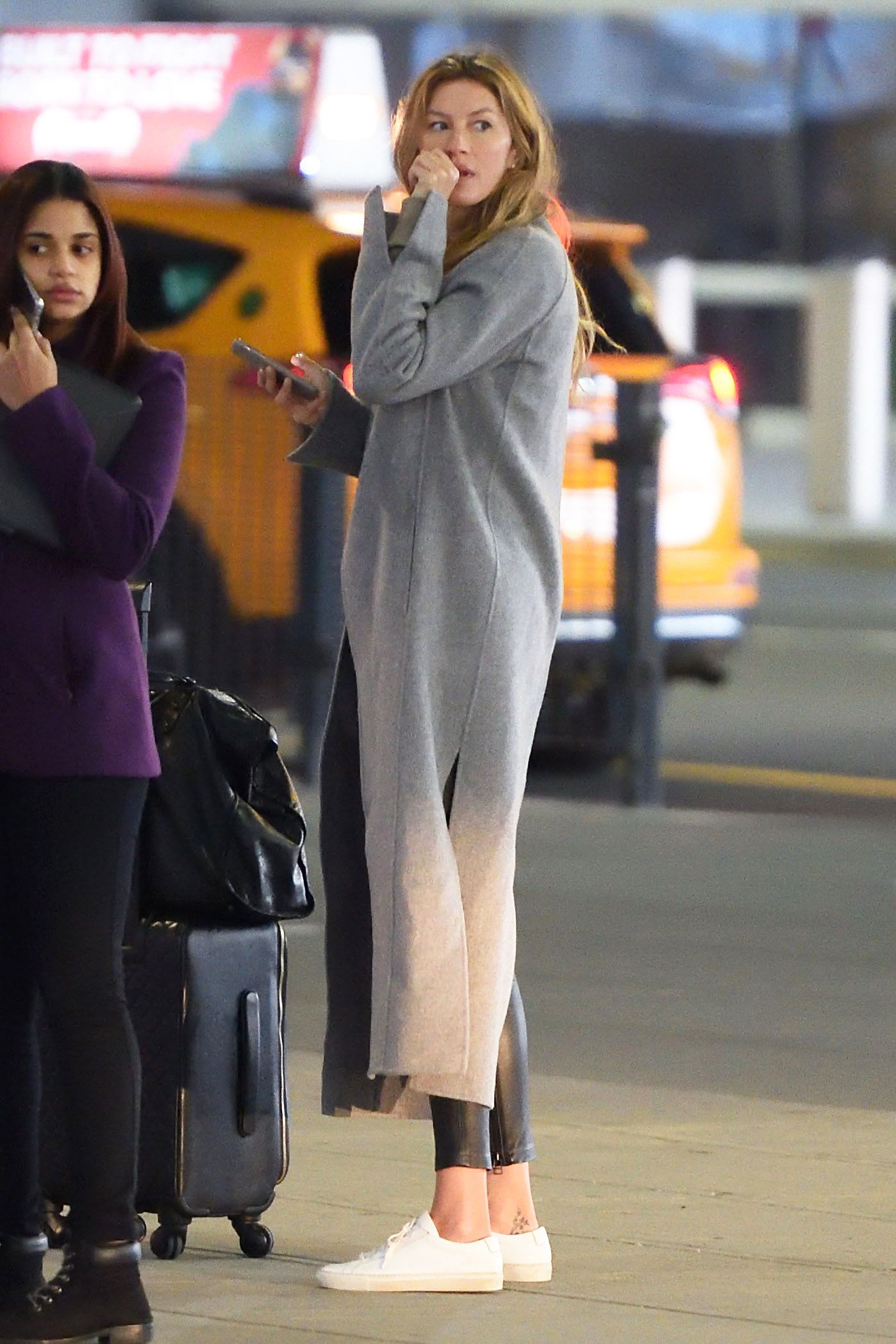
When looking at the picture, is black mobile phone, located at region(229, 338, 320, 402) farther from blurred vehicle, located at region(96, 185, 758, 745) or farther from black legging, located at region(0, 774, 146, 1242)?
blurred vehicle, located at region(96, 185, 758, 745)

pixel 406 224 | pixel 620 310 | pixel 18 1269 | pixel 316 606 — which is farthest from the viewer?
pixel 620 310

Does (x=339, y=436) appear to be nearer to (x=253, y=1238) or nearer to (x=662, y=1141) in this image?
(x=253, y=1238)

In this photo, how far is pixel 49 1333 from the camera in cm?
418

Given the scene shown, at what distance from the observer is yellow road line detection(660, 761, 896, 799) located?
10844 mm

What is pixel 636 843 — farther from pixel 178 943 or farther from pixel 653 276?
pixel 653 276

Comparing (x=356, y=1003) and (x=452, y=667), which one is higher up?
(x=452, y=667)

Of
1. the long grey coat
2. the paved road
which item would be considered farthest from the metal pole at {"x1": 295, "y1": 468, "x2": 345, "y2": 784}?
the long grey coat

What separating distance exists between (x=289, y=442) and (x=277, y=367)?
18.5 feet

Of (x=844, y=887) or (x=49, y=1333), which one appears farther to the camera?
(x=844, y=887)

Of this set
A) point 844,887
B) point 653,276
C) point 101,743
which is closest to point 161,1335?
point 101,743

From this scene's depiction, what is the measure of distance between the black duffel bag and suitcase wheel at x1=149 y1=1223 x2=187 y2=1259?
1.67 feet

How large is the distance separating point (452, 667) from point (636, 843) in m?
5.02

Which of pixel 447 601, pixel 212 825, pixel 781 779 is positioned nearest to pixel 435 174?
pixel 447 601

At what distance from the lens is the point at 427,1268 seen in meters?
4.59
